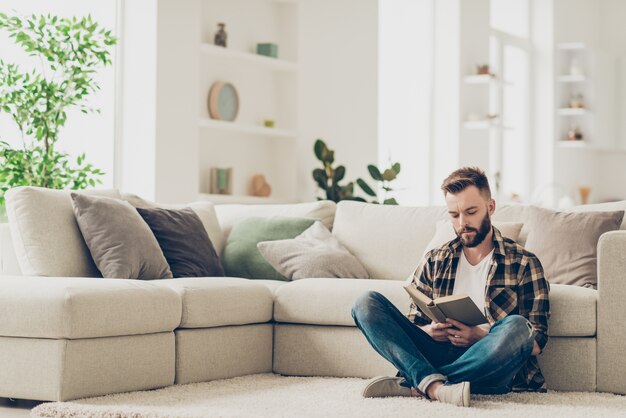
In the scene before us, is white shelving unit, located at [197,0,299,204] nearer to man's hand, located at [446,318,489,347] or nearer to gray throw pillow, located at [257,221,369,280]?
gray throw pillow, located at [257,221,369,280]

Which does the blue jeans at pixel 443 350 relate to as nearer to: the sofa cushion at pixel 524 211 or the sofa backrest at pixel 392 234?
→ the sofa cushion at pixel 524 211

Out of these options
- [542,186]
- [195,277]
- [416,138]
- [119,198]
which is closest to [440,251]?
[195,277]

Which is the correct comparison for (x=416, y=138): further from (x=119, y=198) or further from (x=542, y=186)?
(x=119, y=198)

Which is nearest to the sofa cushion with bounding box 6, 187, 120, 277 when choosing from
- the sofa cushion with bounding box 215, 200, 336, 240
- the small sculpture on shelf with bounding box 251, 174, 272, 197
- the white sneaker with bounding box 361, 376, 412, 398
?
the sofa cushion with bounding box 215, 200, 336, 240

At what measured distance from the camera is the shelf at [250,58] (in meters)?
7.08

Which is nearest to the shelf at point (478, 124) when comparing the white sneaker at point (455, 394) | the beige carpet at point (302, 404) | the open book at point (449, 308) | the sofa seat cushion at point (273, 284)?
the sofa seat cushion at point (273, 284)

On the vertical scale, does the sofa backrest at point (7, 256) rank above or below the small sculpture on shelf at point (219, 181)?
below

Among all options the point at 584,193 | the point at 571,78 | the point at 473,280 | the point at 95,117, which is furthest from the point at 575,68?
the point at 473,280

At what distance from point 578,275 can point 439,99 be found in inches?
207

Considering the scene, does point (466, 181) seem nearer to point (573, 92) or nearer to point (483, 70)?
point (483, 70)

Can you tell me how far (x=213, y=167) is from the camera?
727 cm

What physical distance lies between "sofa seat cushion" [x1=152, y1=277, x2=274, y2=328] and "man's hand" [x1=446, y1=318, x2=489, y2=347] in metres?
1.05

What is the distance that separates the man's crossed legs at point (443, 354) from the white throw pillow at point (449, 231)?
38.1 inches

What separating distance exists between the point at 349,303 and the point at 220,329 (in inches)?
21.3
